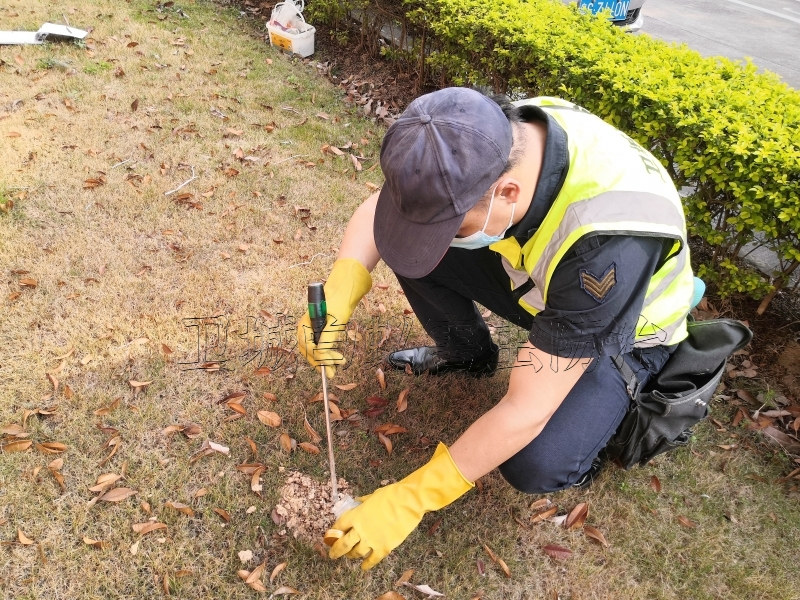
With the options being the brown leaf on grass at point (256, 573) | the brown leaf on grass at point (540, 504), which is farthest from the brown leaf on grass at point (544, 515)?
the brown leaf on grass at point (256, 573)

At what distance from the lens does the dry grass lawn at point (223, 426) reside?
7.06 ft

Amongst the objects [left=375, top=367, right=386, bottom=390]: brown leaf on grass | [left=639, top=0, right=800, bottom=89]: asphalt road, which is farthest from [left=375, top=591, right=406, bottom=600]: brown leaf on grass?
[left=639, top=0, right=800, bottom=89]: asphalt road

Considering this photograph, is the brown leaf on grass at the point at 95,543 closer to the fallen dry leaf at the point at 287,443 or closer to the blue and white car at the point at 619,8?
the fallen dry leaf at the point at 287,443

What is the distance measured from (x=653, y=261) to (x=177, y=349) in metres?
2.20

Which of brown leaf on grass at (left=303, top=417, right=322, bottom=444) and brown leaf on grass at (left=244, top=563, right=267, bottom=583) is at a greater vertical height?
brown leaf on grass at (left=303, top=417, right=322, bottom=444)

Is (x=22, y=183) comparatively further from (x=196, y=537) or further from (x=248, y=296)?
(x=196, y=537)

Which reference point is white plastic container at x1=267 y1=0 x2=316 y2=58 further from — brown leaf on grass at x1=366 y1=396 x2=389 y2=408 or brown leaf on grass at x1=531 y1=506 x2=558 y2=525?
brown leaf on grass at x1=531 y1=506 x2=558 y2=525

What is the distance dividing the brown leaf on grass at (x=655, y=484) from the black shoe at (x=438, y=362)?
2.80 ft

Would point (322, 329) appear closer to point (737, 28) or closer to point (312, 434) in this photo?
point (312, 434)

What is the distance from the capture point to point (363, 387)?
282cm

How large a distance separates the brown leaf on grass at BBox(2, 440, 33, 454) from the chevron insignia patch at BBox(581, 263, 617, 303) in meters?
2.25

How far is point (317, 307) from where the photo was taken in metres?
2.06

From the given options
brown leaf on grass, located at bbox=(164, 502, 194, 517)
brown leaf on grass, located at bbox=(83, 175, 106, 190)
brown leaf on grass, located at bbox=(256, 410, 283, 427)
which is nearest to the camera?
brown leaf on grass, located at bbox=(164, 502, 194, 517)

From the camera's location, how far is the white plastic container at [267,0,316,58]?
5.73m
